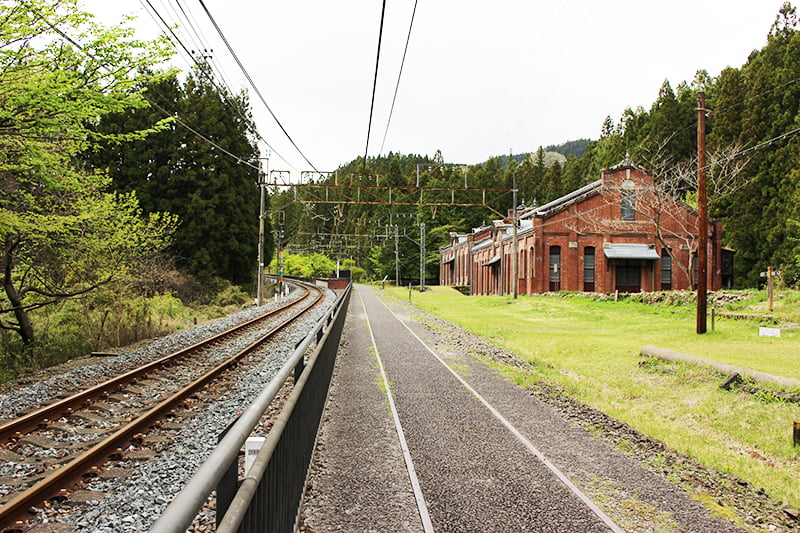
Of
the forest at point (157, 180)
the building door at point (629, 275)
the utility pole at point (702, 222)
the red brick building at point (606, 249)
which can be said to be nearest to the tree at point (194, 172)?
the forest at point (157, 180)

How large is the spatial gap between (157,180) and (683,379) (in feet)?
120

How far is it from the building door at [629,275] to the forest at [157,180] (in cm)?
799

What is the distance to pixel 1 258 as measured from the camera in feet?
51.4

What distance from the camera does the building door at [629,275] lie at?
1927 inches

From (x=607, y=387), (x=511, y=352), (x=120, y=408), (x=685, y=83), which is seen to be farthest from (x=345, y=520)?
(x=685, y=83)

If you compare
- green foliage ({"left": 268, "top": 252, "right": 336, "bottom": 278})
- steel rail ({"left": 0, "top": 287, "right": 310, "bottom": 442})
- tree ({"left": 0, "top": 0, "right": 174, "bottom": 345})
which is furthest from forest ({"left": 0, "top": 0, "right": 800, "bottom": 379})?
green foliage ({"left": 268, "top": 252, "right": 336, "bottom": 278})

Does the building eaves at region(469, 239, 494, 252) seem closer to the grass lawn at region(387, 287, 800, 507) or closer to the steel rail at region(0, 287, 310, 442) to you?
the grass lawn at region(387, 287, 800, 507)

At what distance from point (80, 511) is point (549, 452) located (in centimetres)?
508

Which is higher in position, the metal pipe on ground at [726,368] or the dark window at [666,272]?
the dark window at [666,272]

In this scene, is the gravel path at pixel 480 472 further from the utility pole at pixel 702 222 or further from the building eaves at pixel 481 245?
the building eaves at pixel 481 245

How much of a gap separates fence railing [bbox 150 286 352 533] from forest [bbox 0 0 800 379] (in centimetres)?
793

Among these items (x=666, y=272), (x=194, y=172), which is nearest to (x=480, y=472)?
(x=194, y=172)

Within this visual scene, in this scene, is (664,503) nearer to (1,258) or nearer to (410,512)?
(410,512)

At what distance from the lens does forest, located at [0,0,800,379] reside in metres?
11.2
